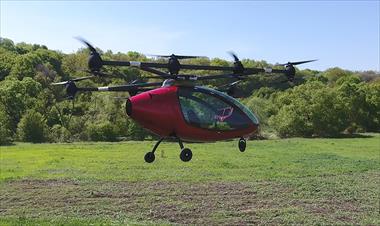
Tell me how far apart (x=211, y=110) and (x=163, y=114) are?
0.83 metres

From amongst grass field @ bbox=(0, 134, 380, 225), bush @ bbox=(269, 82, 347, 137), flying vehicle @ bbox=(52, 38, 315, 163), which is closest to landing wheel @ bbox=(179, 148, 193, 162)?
flying vehicle @ bbox=(52, 38, 315, 163)

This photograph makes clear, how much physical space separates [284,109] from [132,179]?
474 inches

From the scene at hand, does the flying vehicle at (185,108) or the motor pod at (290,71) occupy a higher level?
the motor pod at (290,71)

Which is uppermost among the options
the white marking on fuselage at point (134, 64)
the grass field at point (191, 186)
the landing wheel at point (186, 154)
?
the white marking on fuselage at point (134, 64)

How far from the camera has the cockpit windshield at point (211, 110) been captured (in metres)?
8.52

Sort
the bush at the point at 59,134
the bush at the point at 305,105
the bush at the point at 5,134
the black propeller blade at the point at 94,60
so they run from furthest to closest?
1. the bush at the point at 59,134
2. the bush at the point at 5,134
3. the bush at the point at 305,105
4. the black propeller blade at the point at 94,60

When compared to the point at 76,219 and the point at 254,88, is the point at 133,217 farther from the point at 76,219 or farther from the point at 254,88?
the point at 254,88

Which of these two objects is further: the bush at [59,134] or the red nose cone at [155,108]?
the bush at [59,134]

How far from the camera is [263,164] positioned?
1820 inches

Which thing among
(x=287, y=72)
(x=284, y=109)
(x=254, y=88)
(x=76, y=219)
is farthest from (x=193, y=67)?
(x=284, y=109)

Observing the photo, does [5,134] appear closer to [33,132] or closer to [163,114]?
[33,132]

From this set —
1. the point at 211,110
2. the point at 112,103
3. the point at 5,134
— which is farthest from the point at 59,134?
the point at 211,110

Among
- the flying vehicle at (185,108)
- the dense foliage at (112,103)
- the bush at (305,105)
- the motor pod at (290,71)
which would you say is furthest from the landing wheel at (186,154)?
the bush at (305,105)

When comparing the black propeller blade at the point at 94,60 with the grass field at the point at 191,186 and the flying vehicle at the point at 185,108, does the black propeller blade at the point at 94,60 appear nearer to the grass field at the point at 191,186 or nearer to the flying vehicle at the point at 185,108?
the flying vehicle at the point at 185,108
